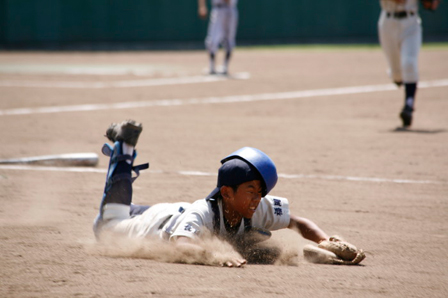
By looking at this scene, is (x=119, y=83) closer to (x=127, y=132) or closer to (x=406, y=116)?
(x=406, y=116)

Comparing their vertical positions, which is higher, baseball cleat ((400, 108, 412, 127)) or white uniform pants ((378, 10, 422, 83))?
white uniform pants ((378, 10, 422, 83))

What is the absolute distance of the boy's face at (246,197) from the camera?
4.55m

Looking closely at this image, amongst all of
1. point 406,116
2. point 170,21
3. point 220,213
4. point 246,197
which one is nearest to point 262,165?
point 246,197

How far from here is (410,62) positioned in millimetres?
10375

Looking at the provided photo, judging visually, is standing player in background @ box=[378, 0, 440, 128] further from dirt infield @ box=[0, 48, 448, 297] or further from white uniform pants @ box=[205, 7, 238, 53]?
white uniform pants @ box=[205, 7, 238, 53]

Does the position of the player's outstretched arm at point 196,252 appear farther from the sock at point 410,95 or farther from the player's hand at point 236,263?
the sock at point 410,95

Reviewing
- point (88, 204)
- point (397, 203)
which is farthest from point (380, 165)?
point (88, 204)

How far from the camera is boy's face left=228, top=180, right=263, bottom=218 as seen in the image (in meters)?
4.55

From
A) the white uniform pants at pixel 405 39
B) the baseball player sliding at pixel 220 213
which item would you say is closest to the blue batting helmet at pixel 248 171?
the baseball player sliding at pixel 220 213

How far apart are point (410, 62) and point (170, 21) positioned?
20.3 m

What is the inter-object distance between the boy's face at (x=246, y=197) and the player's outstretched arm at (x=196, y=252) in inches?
11.8

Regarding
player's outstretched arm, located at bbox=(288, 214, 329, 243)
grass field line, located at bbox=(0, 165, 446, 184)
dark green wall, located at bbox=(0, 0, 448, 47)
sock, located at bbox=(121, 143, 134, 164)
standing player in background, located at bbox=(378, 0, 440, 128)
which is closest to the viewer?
player's outstretched arm, located at bbox=(288, 214, 329, 243)

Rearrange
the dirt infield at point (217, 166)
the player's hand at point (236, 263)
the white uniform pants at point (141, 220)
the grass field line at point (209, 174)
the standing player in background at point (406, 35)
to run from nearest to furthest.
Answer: the dirt infield at point (217, 166), the player's hand at point (236, 263), the white uniform pants at point (141, 220), the grass field line at point (209, 174), the standing player in background at point (406, 35)

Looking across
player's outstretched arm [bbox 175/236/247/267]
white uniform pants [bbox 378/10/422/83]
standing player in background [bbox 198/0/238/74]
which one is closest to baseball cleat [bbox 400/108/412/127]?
white uniform pants [bbox 378/10/422/83]
